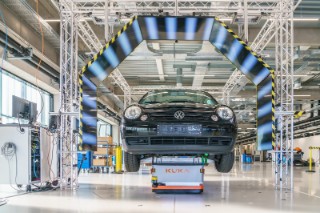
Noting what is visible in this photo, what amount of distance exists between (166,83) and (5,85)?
7.95 m

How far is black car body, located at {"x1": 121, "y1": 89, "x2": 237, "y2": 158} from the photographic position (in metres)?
4.81

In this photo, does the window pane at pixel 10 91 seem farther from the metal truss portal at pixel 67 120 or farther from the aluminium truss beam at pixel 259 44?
the aluminium truss beam at pixel 259 44

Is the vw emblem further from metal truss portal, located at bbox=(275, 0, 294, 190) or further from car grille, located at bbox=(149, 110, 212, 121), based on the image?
metal truss portal, located at bbox=(275, 0, 294, 190)

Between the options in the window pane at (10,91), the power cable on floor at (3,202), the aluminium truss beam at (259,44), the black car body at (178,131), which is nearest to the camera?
the black car body at (178,131)

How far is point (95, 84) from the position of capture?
7.34 meters

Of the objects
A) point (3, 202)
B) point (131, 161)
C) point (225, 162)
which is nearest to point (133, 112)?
point (131, 161)

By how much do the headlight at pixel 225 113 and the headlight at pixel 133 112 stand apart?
1013mm

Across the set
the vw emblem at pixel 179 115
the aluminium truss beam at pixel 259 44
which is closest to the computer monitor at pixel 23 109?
the vw emblem at pixel 179 115

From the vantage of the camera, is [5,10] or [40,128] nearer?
[40,128]

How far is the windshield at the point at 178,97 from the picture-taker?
581cm

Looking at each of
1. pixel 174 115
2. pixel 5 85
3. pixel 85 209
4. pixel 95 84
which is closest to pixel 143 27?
pixel 95 84

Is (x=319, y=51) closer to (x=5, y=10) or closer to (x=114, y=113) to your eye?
(x=5, y=10)

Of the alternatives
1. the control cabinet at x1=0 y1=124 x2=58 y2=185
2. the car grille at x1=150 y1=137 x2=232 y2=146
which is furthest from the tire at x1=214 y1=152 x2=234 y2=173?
the control cabinet at x1=0 y1=124 x2=58 y2=185

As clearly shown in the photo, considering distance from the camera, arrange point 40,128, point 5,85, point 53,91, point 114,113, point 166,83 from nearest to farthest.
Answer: point 40,128
point 5,85
point 53,91
point 166,83
point 114,113
